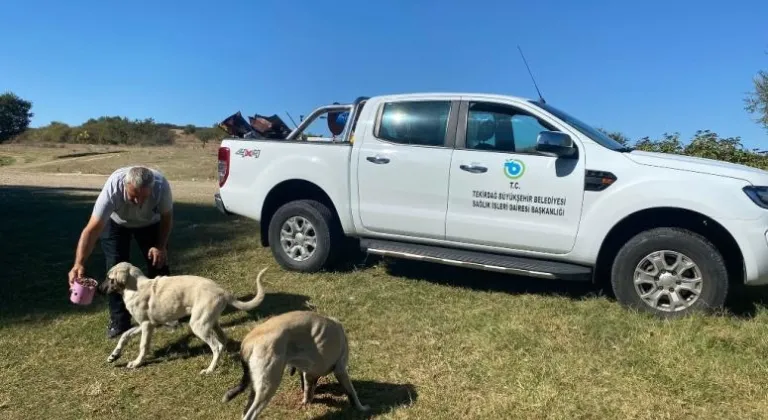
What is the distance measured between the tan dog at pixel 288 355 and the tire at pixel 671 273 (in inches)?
101

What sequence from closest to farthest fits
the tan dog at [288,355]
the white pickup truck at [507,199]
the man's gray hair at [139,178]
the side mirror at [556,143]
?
the tan dog at [288,355] → the man's gray hair at [139,178] → the white pickup truck at [507,199] → the side mirror at [556,143]

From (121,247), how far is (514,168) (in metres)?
3.42

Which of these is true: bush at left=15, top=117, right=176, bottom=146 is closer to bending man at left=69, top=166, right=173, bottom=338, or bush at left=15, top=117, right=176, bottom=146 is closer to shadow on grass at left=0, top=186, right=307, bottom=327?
shadow on grass at left=0, top=186, right=307, bottom=327

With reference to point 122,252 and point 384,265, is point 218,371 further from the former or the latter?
point 384,265

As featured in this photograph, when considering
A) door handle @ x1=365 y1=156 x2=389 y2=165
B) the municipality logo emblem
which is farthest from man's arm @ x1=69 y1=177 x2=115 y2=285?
the municipality logo emblem

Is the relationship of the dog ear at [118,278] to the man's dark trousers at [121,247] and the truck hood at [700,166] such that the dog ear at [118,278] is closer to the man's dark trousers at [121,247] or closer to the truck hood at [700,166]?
the man's dark trousers at [121,247]

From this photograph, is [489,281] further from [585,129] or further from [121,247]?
[121,247]

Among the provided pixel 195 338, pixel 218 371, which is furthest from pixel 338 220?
pixel 218 371

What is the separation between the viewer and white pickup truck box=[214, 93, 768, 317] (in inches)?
186

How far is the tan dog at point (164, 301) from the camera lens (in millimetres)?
4301

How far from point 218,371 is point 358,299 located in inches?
68.0

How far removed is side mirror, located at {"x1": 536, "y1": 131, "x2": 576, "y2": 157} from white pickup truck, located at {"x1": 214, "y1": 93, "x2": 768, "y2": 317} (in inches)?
0.7

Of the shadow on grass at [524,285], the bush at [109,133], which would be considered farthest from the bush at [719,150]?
the bush at [109,133]

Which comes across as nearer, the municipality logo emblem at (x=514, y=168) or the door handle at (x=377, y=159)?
the municipality logo emblem at (x=514, y=168)
